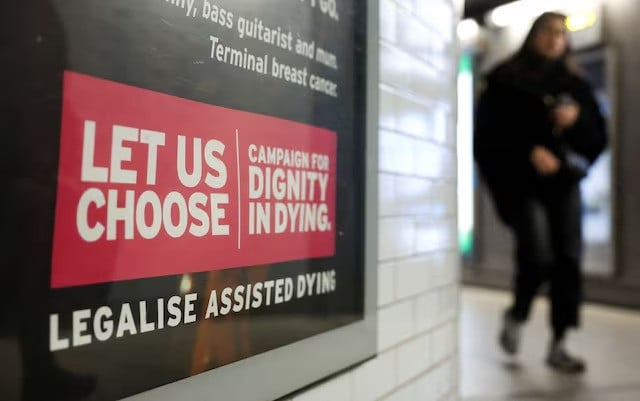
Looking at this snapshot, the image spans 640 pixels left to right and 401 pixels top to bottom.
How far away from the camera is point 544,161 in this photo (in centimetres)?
235

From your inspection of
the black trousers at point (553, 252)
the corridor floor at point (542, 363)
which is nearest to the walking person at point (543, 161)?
the black trousers at point (553, 252)

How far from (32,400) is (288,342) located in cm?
44

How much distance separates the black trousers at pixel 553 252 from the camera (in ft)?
7.72

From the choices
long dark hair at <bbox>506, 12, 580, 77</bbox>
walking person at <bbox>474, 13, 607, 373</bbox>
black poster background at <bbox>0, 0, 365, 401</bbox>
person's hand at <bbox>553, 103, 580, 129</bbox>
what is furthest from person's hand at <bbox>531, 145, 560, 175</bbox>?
black poster background at <bbox>0, 0, 365, 401</bbox>

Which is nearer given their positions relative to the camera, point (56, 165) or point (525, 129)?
point (56, 165)

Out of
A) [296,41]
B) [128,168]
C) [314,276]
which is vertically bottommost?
[314,276]

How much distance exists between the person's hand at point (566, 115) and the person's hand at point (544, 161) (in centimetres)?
17

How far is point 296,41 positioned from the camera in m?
0.95

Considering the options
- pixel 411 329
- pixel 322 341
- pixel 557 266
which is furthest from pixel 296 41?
pixel 557 266

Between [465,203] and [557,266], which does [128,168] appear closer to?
[557,266]

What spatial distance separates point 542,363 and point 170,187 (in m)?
2.28

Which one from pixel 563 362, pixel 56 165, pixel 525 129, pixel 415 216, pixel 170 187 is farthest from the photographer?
pixel 525 129

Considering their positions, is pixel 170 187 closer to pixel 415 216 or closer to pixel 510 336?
pixel 415 216

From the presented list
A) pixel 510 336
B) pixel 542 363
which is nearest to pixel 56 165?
pixel 510 336
